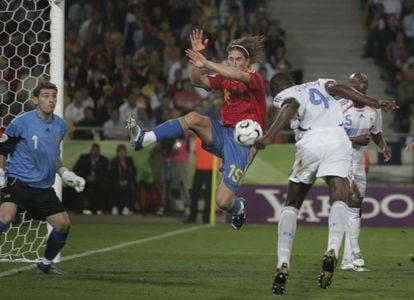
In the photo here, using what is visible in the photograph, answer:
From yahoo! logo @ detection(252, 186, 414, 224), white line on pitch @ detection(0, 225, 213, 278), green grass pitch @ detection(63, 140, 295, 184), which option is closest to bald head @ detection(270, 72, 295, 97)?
white line on pitch @ detection(0, 225, 213, 278)

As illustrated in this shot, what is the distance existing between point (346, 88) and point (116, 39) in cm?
1598

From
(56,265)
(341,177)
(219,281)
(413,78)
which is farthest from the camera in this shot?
(413,78)

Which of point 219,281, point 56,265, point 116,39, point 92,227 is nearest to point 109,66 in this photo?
point 116,39

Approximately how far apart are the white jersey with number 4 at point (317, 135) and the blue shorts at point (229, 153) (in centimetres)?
166

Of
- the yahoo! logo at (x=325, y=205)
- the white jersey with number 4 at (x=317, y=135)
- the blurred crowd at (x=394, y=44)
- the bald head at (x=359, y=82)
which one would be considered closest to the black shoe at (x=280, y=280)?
the white jersey with number 4 at (x=317, y=135)

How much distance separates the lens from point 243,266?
13812 mm

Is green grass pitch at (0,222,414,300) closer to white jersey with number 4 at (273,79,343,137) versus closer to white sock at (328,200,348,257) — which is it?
white sock at (328,200,348,257)

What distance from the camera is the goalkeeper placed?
12336 millimetres

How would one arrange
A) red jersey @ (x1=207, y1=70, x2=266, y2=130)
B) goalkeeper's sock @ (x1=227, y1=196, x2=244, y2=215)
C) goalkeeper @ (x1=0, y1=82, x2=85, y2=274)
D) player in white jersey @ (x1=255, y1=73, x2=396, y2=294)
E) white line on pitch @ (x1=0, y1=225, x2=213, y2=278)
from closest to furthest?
player in white jersey @ (x1=255, y1=73, x2=396, y2=294), goalkeeper @ (x1=0, y1=82, x2=85, y2=274), red jersey @ (x1=207, y1=70, x2=266, y2=130), white line on pitch @ (x1=0, y1=225, x2=213, y2=278), goalkeeper's sock @ (x1=227, y1=196, x2=244, y2=215)

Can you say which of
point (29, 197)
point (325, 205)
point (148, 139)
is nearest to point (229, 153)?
point (148, 139)

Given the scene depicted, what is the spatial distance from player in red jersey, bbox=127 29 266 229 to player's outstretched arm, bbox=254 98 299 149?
1.39m

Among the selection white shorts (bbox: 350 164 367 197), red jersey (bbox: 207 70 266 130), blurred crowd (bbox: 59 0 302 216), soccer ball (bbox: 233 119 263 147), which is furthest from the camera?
blurred crowd (bbox: 59 0 302 216)

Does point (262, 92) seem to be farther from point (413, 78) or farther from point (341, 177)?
point (413, 78)

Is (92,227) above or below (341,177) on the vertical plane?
below
